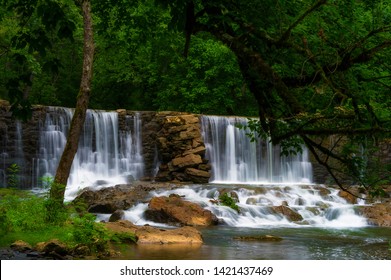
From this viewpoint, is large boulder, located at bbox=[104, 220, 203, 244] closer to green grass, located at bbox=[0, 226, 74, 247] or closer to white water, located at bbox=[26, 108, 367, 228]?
green grass, located at bbox=[0, 226, 74, 247]

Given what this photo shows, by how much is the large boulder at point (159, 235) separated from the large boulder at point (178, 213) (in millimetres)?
3828

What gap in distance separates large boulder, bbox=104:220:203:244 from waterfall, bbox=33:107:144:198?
488 inches

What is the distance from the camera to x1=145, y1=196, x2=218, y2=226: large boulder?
1816 centimetres

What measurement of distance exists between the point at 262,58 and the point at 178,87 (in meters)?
33.5

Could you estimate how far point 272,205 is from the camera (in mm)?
21078

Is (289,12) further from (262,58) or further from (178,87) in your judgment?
(178,87)

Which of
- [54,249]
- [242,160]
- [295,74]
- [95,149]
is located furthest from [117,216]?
[295,74]

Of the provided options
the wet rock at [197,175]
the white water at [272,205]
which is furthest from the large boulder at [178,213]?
the wet rock at [197,175]

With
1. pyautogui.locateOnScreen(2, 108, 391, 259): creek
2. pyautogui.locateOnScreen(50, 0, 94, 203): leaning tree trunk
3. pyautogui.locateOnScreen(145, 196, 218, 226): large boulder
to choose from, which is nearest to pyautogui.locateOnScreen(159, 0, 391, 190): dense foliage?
pyautogui.locateOnScreen(2, 108, 391, 259): creek

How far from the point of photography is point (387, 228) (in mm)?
19391

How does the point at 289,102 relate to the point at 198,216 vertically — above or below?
above

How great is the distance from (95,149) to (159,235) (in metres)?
16.0

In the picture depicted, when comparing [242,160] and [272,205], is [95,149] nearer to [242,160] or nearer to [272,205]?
[242,160]

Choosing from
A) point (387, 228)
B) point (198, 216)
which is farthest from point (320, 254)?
point (387, 228)
